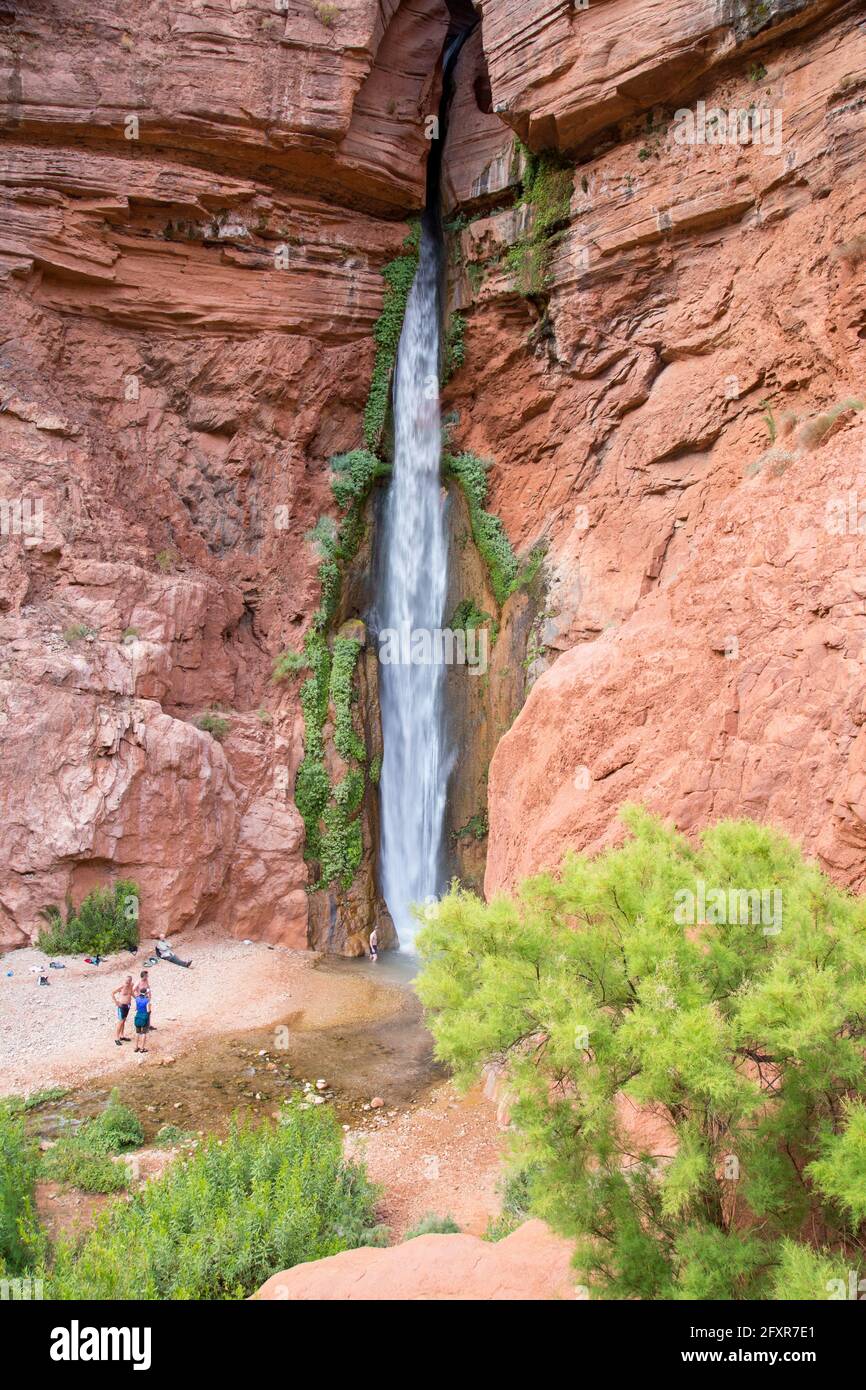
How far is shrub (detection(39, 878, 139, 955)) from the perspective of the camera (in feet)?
51.1

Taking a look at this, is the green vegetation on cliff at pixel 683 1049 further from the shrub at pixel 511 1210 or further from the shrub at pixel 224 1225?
the shrub at pixel 224 1225

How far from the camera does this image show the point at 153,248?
20.4m

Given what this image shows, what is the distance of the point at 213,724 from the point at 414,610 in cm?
563

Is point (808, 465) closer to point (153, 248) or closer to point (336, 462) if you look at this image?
point (336, 462)

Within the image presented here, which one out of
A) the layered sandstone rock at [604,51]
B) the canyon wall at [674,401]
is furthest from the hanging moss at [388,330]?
the layered sandstone rock at [604,51]

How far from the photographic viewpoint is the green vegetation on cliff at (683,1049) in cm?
466

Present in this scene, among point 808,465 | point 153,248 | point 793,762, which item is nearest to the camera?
Result: point 793,762

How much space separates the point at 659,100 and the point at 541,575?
8747mm

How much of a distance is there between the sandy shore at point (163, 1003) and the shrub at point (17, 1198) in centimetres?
181

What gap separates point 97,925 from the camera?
15.9m

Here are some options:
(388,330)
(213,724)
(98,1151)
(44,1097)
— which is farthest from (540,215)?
(98,1151)

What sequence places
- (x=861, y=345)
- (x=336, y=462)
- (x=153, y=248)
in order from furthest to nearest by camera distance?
1. (x=336, y=462)
2. (x=153, y=248)
3. (x=861, y=345)

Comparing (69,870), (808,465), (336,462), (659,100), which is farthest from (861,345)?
(69,870)

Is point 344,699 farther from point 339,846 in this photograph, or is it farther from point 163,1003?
point 163,1003
